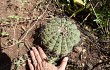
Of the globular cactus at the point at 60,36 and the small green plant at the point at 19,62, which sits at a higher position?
the globular cactus at the point at 60,36

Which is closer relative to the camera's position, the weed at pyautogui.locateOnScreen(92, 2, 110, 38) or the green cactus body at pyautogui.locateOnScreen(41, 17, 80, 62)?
the green cactus body at pyautogui.locateOnScreen(41, 17, 80, 62)

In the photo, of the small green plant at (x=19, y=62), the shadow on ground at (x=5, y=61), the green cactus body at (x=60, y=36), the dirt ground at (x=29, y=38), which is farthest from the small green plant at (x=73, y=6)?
the shadow on ground at (x=5, y=61)

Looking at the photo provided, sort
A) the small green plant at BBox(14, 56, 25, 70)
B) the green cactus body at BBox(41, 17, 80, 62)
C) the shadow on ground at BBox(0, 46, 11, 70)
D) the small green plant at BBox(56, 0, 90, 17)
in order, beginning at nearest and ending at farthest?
the green cactus body at BBox(41, 17, 80, 62)
the small green plant at BBox(14, 56, 25, 70)
the shadow on ground at BBox(0, 46, 11, 70)
the small green plant at BBox(56, 0, 90, 17)

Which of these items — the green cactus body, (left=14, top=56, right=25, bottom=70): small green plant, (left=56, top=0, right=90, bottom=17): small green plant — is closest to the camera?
the green cactus body

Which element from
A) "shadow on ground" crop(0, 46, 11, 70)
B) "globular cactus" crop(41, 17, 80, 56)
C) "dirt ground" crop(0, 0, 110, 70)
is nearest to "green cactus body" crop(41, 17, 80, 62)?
"globular cactus" crop(41, 17, 80, 56)

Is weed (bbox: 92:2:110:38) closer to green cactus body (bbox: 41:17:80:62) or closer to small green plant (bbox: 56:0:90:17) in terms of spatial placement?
small green plant (bbox: 56:0:90:17)

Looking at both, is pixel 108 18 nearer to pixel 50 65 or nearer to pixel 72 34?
pixel 72 34

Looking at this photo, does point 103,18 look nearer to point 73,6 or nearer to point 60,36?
point 73,6

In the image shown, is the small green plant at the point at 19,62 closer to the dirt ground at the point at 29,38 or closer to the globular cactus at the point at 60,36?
the dirt ground at the point at 29,38

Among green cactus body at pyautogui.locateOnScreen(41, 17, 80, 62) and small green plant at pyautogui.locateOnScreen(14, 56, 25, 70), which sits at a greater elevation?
green cactus body at pyautogui.locateOnScreen(41, 17, 80, 62)
